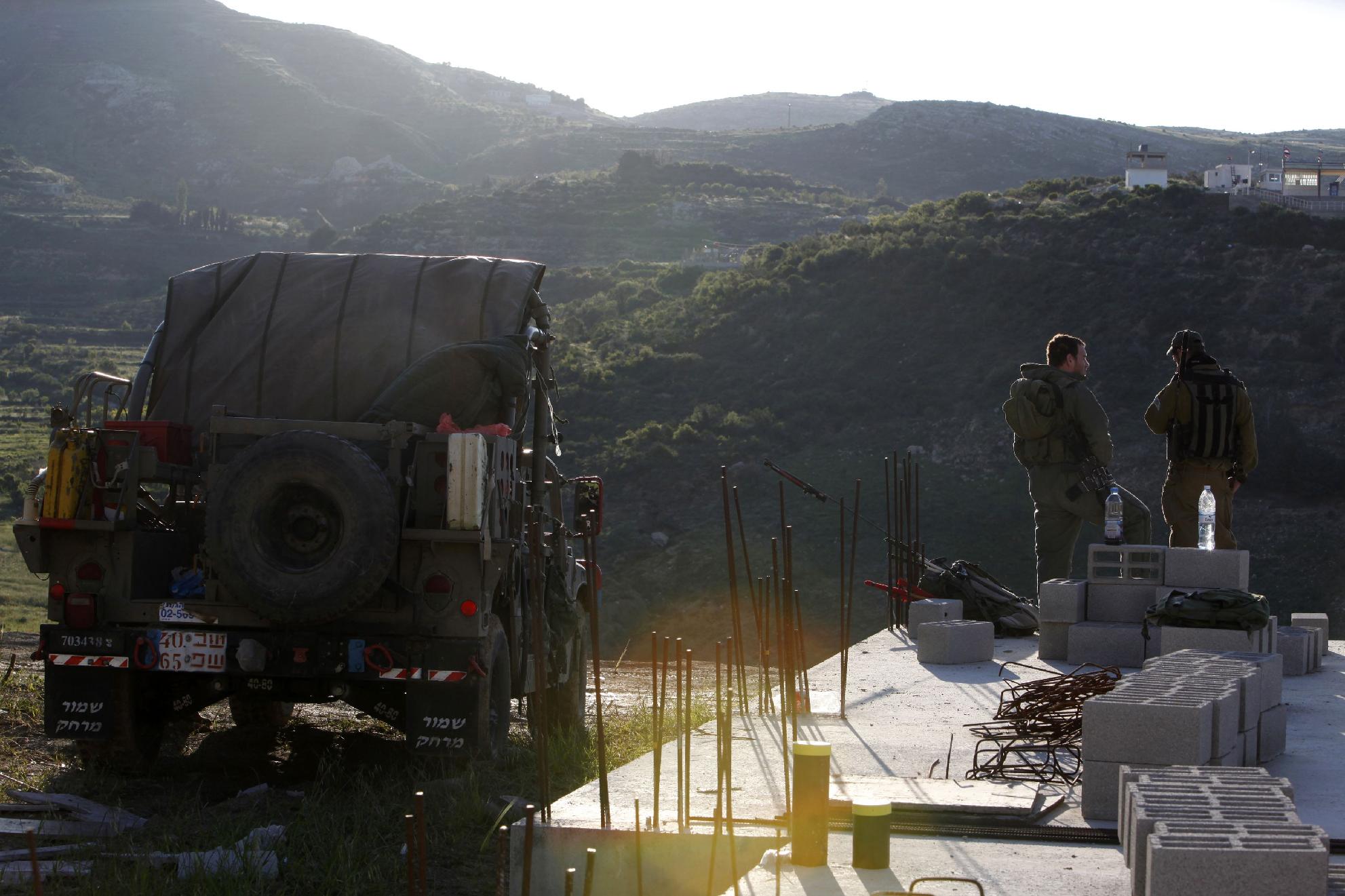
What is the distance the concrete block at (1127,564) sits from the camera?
9.97m

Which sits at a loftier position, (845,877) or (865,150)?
(865,150)

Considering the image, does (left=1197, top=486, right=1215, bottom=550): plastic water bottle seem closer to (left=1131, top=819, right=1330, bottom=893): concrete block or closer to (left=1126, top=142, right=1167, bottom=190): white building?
(left=1131, top=819, right=1330, bottom=893): concrete block

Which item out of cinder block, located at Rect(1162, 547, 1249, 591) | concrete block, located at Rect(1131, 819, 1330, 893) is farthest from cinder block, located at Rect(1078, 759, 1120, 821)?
cinder block, located at Rect(1162, 547, 1249, 591)

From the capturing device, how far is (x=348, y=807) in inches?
275

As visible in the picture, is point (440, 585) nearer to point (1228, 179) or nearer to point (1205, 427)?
point (1205, 427)

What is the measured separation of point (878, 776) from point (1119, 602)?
13.5ft

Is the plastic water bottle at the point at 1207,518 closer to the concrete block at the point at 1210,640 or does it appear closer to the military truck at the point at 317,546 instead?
Result: the concrete block at the point at 1210,640

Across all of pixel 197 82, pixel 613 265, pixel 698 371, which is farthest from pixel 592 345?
pixel 197 82

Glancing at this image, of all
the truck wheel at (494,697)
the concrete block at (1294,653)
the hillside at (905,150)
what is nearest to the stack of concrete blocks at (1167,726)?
the truck wheel at (494,697)

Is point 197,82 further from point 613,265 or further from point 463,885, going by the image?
point 463,885

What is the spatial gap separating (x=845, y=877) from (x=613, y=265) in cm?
5666

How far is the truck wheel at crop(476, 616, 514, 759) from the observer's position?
770cm

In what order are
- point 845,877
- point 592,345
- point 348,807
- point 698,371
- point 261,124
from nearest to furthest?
point 845,877 → point 348,807 → point 698,371 → point 592,345 → point 261,124

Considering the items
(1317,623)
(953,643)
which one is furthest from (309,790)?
(1317,623)
